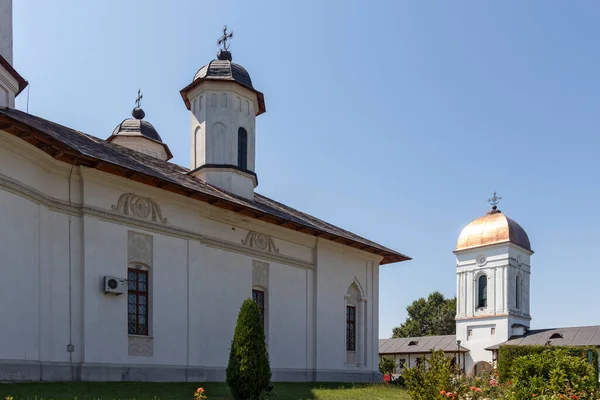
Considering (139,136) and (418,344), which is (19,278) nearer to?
(139,136)

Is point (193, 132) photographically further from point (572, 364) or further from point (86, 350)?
point (572, 364)

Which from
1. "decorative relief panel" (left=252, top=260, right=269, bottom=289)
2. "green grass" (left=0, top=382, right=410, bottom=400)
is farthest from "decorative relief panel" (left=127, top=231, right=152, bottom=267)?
"decorative relief panel" (left=252, top=260, right=269, bottom=289)

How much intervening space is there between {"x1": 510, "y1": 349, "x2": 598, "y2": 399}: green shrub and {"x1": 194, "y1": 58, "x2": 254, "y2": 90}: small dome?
37.8 feet

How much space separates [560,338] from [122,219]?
33509 mm

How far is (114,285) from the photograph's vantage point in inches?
493

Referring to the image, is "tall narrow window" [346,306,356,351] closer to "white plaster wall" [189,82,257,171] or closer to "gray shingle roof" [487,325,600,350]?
"white plaster wall" [189,82,257,171]

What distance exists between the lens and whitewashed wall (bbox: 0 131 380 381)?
36.2ft

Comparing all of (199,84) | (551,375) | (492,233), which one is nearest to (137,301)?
(199,84)

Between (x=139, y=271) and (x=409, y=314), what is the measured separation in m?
50.7

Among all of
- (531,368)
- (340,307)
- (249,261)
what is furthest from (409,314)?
(531,368)

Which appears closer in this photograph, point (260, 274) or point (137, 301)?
point (137, 301)

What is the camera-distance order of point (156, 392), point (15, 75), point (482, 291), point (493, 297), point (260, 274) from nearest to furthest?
point (156, 392)
point (15, 75)
point (260, 274)
point (493, 297)
point (482, 291)

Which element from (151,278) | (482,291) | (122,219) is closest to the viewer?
(122,219)

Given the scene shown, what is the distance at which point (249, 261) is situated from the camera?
53.4 ft
